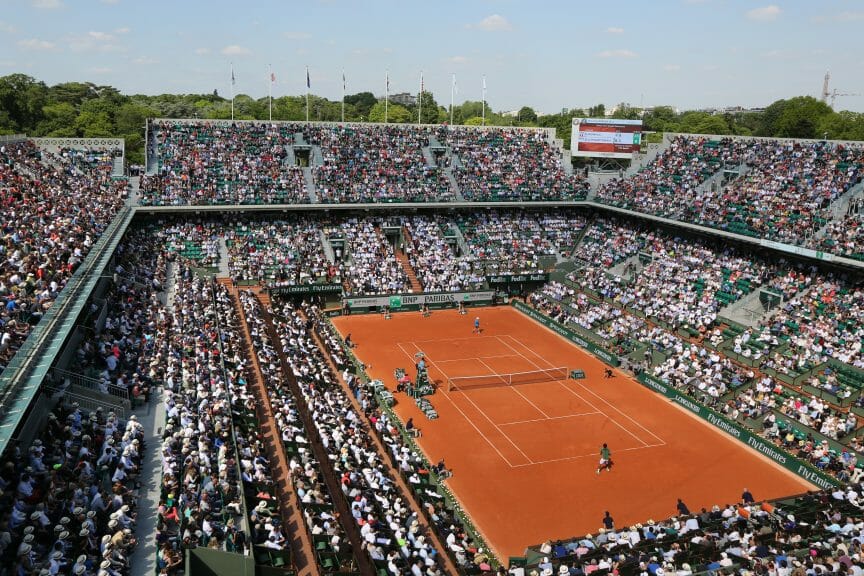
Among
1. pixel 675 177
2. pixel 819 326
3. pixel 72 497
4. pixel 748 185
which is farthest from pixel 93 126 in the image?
pixel 819 326

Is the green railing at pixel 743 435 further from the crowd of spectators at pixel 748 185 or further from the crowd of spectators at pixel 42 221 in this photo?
the crowd of spectators at pixel 42 221

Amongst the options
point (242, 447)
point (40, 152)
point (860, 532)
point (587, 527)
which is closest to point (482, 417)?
point (587, 527)

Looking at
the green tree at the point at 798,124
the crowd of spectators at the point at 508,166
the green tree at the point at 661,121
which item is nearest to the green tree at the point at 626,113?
the green tree at the point at 661,121

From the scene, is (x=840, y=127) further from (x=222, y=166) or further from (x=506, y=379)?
(x=222, y=166)

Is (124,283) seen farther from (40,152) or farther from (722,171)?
(722,171)

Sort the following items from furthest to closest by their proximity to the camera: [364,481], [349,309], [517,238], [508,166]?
[508,166], [517,238], [349,309], [364,481]

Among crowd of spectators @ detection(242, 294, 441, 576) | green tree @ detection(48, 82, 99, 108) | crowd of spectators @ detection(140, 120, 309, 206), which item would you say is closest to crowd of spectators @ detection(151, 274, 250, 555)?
crowd of spectators @ detection(242, 294, 441, 576)

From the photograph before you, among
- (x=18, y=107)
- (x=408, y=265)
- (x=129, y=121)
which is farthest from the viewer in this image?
(x=129, y=121)

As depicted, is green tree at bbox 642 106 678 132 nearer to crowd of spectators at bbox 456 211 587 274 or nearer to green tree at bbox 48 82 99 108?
crowd of spectators at bbox 456 211 587 274
